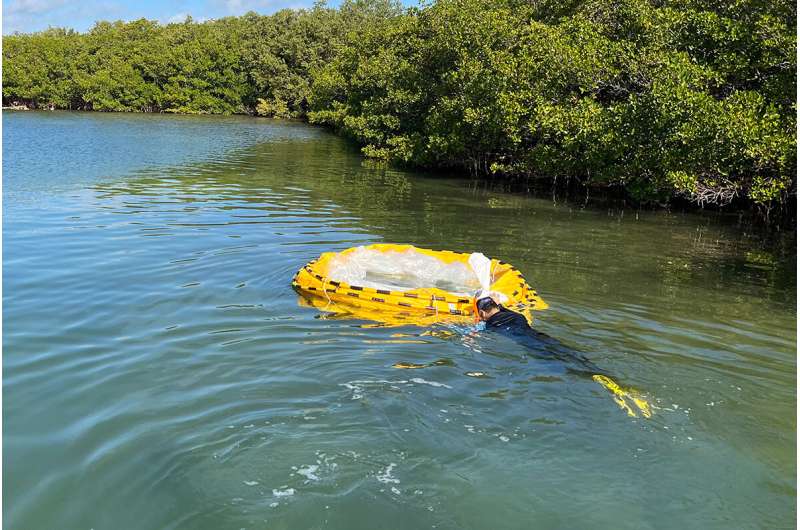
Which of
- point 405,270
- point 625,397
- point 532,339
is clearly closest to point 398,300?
point 405,270

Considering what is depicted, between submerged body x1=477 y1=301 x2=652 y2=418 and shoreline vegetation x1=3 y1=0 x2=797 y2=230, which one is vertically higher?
shoreline vegetation x1=3 y1=0 x2=797 y2=230

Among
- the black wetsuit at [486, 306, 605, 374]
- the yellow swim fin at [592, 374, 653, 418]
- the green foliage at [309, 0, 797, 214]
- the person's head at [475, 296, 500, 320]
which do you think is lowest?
the yellow swim fin at [592, 374, 653, 418]

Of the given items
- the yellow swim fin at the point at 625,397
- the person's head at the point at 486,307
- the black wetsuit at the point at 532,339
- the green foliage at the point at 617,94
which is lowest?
the yellow swim fin at the point at 625,397

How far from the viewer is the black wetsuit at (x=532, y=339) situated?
643cm

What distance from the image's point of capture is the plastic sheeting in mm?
9312

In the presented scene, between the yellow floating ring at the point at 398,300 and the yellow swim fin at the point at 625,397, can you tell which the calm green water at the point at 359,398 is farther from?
the yellow floating ring at the point at 398,300

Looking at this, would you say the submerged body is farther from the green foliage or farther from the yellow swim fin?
the green foliage

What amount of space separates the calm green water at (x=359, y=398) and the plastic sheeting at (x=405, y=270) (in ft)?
3.51

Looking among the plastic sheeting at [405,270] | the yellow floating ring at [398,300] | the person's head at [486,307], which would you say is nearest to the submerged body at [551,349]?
the person's head at [486,307]

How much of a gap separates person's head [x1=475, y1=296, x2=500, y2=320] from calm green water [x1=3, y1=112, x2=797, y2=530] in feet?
1.49

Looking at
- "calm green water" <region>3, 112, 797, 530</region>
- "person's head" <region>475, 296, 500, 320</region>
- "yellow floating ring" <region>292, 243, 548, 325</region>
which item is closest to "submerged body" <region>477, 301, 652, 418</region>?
"person's head" <region>475, 296, 500, 320</region>

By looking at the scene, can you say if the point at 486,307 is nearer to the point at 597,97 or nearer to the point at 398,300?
the point at 398,300

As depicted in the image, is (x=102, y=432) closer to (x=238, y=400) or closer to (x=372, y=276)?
(x=238, y=400)

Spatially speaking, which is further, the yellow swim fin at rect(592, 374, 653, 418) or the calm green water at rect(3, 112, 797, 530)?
the yellow swim fin at rect(592, 374, 653, 418)
